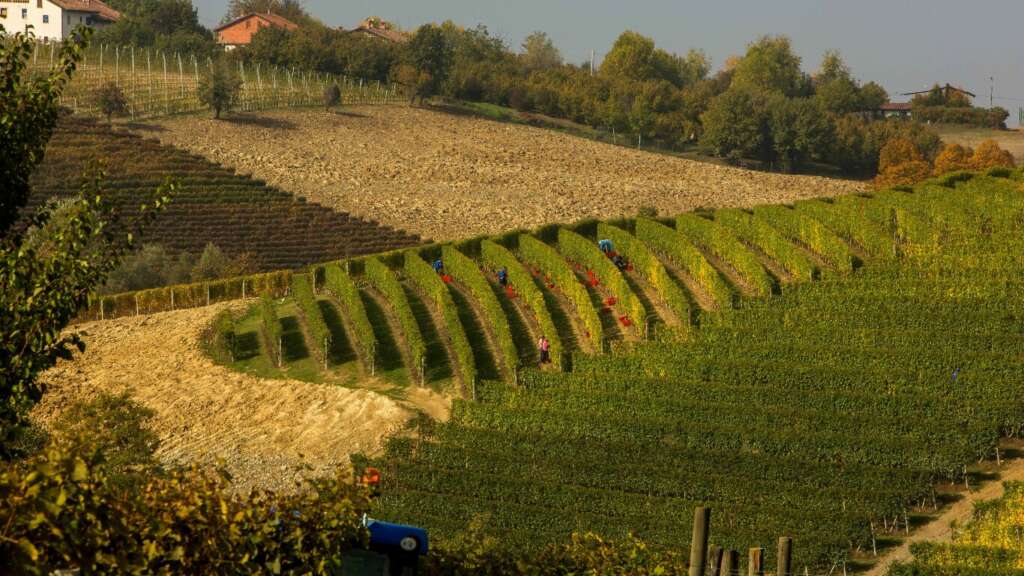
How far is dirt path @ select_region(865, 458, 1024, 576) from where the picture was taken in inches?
1336

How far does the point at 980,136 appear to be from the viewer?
450 ft

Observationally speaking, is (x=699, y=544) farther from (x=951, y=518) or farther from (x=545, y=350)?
(x=545, y=350)

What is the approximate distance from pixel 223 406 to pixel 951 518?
25.1 meters

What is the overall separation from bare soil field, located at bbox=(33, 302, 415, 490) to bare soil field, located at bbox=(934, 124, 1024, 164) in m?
84.4

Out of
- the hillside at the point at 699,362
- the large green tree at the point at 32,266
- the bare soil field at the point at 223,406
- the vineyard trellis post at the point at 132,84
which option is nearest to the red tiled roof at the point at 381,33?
the vineyard trellis post at the point at 132,84

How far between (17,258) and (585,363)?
3163 centimetres

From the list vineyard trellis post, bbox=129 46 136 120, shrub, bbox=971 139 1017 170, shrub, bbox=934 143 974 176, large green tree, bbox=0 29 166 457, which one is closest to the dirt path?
large green tree, bbox=0 29 166 457

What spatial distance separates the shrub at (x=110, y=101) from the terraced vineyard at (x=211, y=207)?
343cm

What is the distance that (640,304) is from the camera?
51.2m

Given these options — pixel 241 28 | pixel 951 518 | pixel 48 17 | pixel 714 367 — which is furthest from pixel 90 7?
pixel 951 518

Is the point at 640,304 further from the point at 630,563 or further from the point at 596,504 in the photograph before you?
the point at 630,563

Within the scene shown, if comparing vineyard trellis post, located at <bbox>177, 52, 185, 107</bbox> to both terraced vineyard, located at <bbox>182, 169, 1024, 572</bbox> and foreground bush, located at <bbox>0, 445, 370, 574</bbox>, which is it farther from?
foreground bush, located at <bbox>0, 445, 370, 574</bbox>

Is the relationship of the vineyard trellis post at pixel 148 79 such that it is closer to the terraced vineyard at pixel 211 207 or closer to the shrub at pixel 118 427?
the terraced vineyard at pixel 211 207

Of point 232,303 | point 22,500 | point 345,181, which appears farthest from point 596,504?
point 345,181
